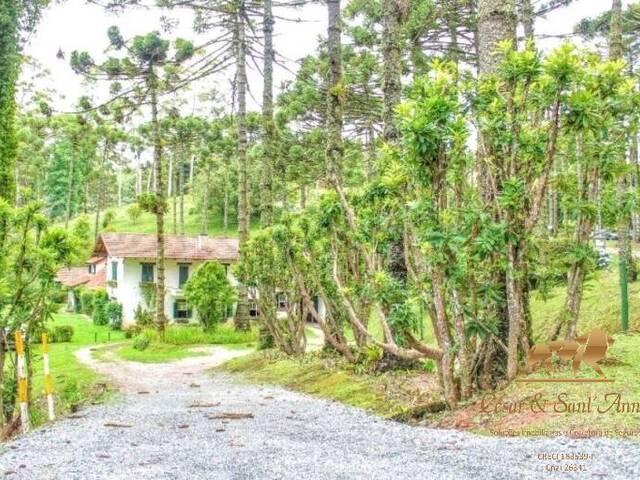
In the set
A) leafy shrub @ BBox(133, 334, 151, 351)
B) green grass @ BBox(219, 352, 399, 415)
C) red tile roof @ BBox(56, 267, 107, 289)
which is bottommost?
leafy shrub @ BBox(133, 334, 151, 351)

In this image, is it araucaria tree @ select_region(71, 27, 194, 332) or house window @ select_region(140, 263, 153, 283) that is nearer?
araucaria tree @ select_region(71, 27, 194, 332)

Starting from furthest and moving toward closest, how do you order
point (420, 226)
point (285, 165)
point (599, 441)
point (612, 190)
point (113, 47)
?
point (285, 165)
point (113, 47)
point (612, 190)
point (420, 226)
point (599, 441)

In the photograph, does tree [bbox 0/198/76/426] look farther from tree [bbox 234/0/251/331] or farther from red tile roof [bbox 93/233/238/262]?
red tile roof [bbox 93/233/238/262]

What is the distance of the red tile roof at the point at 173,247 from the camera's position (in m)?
30.0

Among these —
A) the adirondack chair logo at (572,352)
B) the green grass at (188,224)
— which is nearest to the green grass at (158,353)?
the adirondack chair logo at (572,352)

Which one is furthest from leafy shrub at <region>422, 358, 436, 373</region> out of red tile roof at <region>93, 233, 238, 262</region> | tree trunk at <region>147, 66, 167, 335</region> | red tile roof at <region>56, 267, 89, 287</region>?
red tile roof at <region>56, 267, 89, 287</region>

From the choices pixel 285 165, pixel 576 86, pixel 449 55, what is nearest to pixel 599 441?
pixel 576 86

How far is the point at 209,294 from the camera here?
23625mm

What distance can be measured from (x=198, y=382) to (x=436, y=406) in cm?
686

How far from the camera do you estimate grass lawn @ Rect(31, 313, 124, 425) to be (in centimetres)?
990

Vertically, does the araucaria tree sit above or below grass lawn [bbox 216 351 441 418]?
above

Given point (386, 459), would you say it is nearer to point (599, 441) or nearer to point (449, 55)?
point (599, 441)

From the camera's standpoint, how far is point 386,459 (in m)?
4.45

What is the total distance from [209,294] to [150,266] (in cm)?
795
